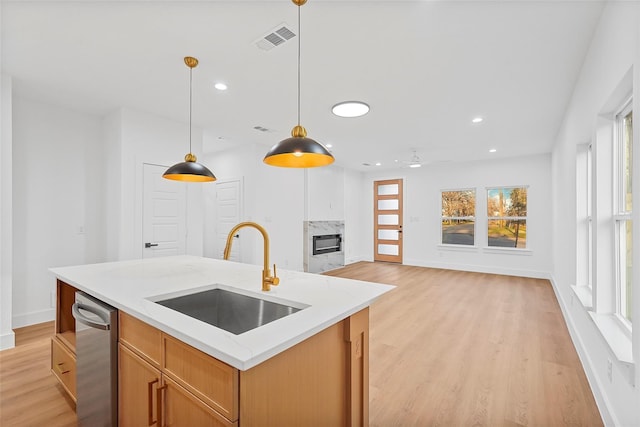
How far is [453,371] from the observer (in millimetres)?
2545

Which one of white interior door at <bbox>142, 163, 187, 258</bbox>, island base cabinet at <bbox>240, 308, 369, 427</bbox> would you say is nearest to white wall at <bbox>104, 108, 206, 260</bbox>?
white interior door at <bbox>142, 163, 187, 258</bbox>

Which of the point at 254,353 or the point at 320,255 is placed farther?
the point at 320,255

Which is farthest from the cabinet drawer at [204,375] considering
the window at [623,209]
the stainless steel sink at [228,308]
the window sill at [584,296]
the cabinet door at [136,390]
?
the window sill at [584,296]

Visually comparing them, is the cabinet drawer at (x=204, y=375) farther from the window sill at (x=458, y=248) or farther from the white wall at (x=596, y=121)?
the window sill at (x=458, y=248)

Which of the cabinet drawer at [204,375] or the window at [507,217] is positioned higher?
the window at [507,217]

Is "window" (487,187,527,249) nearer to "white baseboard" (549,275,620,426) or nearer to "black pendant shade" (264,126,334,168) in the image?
"white baseboard" (549,275,620,426)

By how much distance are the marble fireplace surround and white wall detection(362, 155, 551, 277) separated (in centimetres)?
151

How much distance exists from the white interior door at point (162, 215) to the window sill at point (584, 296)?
15.2 feet

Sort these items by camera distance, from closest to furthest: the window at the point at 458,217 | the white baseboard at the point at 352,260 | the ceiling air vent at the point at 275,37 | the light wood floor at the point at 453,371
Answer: the light wood floor at the point at 453,371
the ceiling air vent at the point at 275,37
the window at the point at 458,217
the white baseboard at the point at 352,260

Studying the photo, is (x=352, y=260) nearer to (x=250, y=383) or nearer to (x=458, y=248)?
(x=458, y=248)

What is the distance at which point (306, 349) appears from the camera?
1205 millimetres

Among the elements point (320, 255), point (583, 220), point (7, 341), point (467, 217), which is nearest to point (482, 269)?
point (467, 217)

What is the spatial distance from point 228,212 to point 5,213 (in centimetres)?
320

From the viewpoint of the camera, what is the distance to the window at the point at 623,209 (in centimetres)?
194
